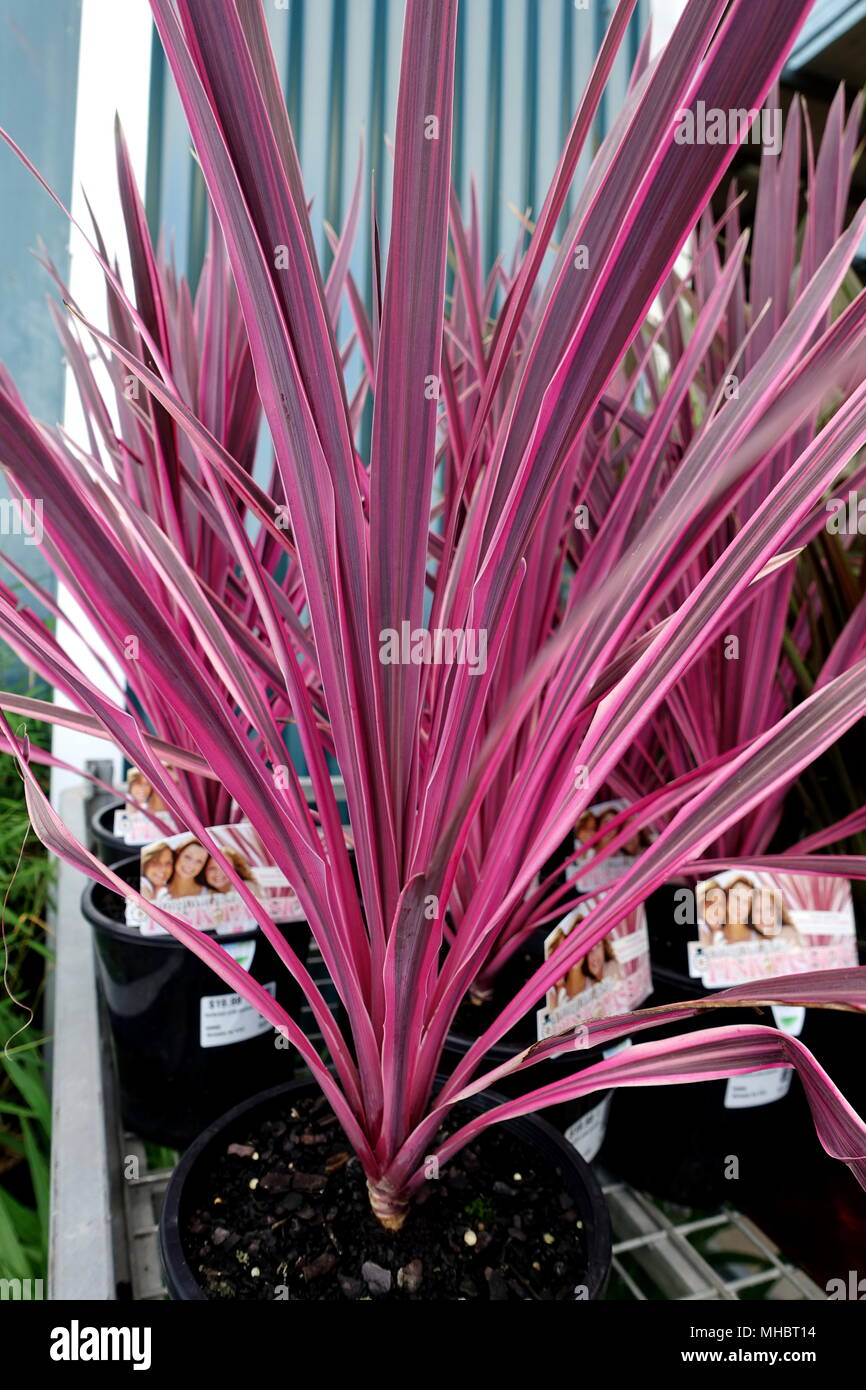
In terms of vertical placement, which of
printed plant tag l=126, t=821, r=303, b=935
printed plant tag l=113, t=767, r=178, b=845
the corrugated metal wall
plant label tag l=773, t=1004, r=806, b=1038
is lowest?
plant label tag l=773, t=1004, r=806, b=1038

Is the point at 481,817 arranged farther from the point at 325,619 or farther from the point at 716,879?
the point at 325,619

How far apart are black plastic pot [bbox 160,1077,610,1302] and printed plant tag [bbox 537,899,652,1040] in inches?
2.1

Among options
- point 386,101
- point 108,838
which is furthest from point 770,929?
point 386,101

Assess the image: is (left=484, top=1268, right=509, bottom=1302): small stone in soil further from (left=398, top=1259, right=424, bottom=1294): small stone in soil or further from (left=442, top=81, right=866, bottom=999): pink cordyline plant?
(left=442, top=81, right=866, bottom=999): pink cordyline plant

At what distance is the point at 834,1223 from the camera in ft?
1.78

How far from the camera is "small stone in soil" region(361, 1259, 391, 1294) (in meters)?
0.37

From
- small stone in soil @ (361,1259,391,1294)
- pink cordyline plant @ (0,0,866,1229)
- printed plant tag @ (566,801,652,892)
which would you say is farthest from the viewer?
printed plant tag @ (566,801,652,892)

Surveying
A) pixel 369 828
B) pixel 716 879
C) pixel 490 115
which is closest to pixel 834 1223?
pixel 716 879

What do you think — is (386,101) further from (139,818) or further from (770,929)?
(770,929)

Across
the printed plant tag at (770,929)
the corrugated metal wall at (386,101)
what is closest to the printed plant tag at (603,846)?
the printed plant tag at (770,929)

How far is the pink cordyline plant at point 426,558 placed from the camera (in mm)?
265

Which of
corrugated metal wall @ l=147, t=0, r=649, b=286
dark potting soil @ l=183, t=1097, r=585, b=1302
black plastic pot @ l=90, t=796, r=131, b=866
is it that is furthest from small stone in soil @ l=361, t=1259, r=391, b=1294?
corrugated metal wall @ l=147, t=0, r=649, b=286

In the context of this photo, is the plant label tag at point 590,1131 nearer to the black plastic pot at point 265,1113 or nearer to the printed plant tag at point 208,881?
the black plastic pot at point 265,1113

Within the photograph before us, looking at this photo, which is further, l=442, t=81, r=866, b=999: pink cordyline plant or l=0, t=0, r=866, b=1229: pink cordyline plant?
l=442, t=81, r=866, b=999: pink cordyline plant
